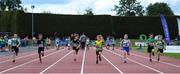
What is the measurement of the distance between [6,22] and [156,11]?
66.8 metres

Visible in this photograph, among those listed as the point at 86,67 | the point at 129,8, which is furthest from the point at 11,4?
the point at 86,67

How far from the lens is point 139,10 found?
15075cm

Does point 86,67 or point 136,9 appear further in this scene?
point 136,9

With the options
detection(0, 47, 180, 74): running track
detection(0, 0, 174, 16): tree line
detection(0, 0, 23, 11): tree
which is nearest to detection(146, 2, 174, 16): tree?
detection(0, 0, 174, 16): tree line

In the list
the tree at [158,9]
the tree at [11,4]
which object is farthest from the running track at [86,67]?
the tree at [158,9]

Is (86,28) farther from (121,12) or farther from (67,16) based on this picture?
(121,12)

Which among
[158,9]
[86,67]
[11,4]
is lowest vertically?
[86,67]

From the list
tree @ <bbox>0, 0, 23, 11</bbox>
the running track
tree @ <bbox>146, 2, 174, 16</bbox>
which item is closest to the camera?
the running track

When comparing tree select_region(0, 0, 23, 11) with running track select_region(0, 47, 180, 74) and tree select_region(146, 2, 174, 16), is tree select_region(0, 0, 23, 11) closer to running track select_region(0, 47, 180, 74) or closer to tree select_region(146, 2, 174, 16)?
tree select_region(146, 2, 174, 16)

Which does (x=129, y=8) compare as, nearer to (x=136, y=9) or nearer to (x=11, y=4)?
(x=136, y=9)

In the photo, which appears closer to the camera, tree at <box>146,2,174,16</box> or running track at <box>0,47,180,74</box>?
running track at <box>0,47,180,74</box>

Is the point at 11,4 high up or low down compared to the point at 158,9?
up

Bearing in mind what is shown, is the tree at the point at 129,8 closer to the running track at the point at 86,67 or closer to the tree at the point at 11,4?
the tree at the point at 11,4

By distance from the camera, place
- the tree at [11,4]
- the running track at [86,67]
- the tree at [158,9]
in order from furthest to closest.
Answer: the tree at [158,9] → the tree at [11,4] → the running track at [86,67]
